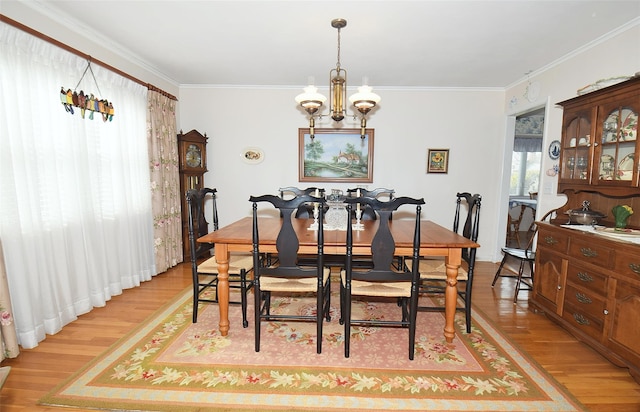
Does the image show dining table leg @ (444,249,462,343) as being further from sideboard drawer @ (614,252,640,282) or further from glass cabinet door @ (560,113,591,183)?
glass cabinet door @ (560,113,591,183)

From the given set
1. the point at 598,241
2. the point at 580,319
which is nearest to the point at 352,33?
the point at 598,241

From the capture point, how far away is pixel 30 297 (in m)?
2.22

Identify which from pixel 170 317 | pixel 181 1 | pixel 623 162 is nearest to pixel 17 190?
pixel 170 317

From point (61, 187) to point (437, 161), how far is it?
4381mm

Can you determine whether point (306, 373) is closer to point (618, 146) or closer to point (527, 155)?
point (618, 146)

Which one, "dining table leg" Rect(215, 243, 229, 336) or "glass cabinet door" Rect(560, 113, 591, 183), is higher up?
"glass cabinet door" Rect(560, 113, 591, 183)

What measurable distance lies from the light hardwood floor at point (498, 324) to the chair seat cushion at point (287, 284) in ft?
4.23

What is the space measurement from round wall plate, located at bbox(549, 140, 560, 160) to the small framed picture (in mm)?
1280

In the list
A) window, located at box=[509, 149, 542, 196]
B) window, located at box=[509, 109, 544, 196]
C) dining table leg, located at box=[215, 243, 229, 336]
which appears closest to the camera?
dining table leg, located at box=[215, 243, 229, 336]

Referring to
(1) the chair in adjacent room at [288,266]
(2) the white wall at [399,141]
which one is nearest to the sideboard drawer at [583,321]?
(1) the chair in adjacent room at [288,266]

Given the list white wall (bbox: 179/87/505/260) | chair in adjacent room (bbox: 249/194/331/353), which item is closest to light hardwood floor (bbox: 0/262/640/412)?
chair in adjacent room (bbox: 249/194/331/353)

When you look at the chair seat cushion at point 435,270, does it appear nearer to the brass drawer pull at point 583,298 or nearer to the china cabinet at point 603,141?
the brass drawer pull at point 583,298

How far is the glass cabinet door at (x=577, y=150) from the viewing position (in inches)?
102

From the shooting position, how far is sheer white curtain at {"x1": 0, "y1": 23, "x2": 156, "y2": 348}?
2105mm
